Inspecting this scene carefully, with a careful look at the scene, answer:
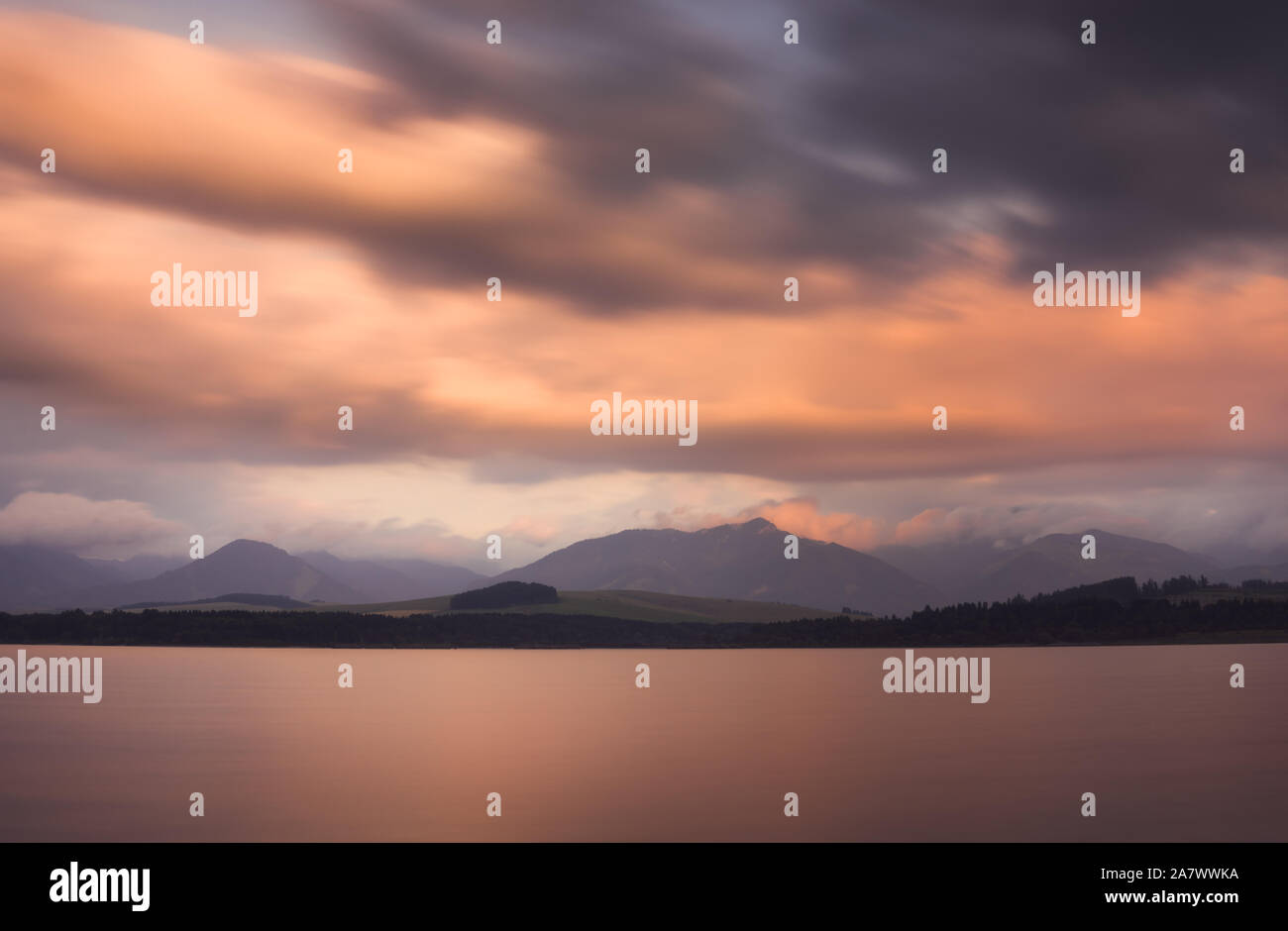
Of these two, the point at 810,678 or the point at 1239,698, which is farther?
the point at 810,678

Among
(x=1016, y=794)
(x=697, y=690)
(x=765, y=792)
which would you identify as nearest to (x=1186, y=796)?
(x=1016, y=794)

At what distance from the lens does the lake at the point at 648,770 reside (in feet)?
160

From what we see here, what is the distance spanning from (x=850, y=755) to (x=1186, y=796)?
2218cm

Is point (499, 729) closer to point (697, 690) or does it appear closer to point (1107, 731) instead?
point (1107, 731)

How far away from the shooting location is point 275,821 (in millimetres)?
50438

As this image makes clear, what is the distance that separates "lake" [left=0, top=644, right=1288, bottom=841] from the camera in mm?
48906

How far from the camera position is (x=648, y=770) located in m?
66.3

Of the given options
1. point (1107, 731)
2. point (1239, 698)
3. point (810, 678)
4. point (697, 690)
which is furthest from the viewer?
point (810, 678)
